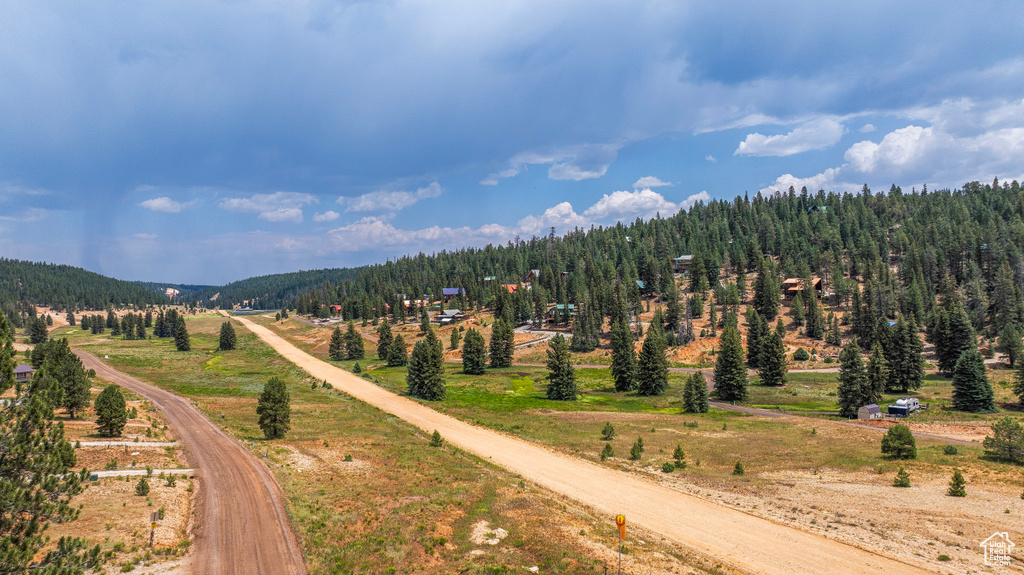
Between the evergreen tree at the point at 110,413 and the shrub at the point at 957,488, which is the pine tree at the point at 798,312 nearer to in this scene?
the shrub at the point at 957,488

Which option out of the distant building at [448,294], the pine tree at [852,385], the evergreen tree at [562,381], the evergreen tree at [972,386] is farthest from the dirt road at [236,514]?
the distant building at [448,294]

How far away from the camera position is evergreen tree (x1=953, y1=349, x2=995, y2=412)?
193ft

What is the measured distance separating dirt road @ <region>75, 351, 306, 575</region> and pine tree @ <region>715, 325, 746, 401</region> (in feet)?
223

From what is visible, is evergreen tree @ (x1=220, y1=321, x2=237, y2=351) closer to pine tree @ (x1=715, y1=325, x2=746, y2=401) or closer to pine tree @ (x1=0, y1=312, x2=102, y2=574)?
pine tree @ (x1=715, y1=325, x2=746, y2=401)

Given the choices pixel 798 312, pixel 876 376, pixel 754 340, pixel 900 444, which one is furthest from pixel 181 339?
pixel 798 312

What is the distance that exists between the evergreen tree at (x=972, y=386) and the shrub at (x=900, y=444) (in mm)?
33083

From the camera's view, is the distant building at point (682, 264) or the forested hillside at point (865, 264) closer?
the forested hillside at point (865, 264)

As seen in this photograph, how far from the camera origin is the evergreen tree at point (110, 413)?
1512 inches

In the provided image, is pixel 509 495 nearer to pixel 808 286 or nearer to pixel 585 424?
pixel 585 424

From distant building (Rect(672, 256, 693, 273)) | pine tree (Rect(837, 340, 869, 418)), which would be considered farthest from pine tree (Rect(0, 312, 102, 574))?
distant building (Rect(672, 256, 693, 273))

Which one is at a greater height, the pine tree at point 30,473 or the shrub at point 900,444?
the pine tree at point 30,473

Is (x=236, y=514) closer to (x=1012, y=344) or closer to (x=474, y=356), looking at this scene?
(x=474, y=356)

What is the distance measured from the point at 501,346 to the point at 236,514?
8836 cm

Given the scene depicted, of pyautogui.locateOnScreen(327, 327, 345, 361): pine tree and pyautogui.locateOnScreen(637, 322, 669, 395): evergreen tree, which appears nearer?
pyautogui.locateOnScreen(637, 322, 669, 395): evergreen tree
